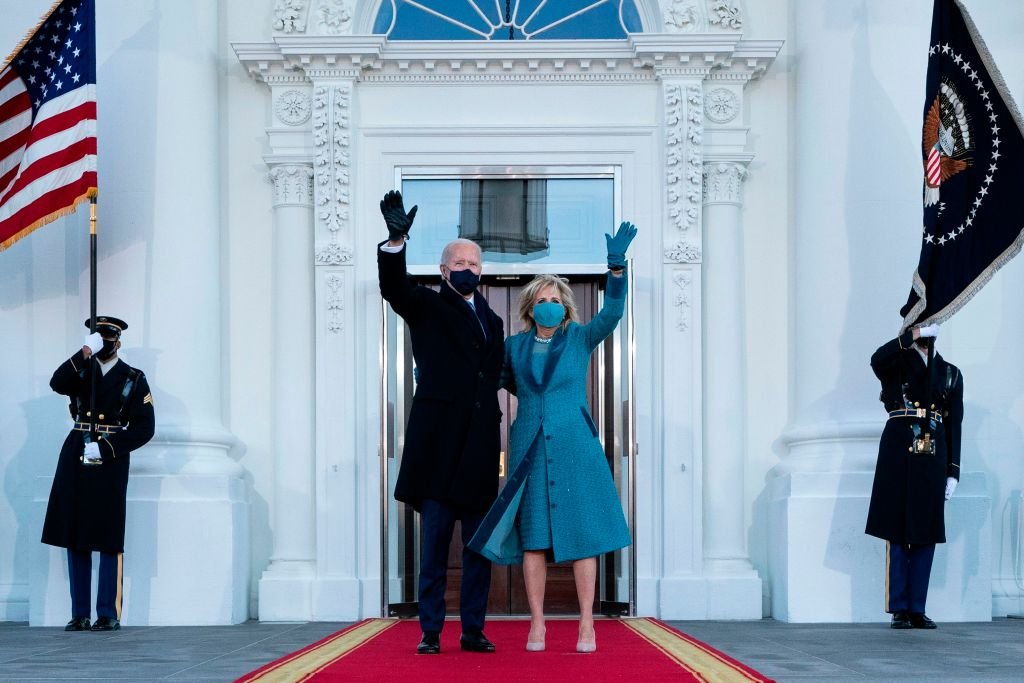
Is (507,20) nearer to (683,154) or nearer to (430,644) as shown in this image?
(683,154)

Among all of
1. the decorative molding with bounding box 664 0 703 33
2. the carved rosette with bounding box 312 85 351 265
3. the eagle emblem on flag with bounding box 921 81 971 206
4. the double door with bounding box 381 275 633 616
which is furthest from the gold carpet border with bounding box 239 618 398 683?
the decorative molding with bounding box 664 0 703 33

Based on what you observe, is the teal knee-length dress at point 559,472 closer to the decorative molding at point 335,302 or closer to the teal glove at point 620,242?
the teal glove at point 620,242

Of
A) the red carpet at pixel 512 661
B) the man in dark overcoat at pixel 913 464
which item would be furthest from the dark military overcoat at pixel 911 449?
the red carpet at pixel 512 661

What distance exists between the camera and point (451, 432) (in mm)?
6469

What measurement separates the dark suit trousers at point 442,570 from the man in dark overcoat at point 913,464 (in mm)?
2909

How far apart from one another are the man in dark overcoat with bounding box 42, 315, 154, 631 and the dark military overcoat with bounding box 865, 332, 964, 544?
4347mm

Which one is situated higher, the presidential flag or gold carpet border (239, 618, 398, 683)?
the presidential flag

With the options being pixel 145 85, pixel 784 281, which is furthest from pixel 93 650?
pixel 784 281

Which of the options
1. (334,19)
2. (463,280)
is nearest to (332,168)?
(334,19)

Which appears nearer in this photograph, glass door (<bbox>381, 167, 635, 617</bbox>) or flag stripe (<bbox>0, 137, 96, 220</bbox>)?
flag stripe (<bbox>0, 137, 96, 220</bbox>)

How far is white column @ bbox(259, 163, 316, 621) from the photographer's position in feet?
32.8

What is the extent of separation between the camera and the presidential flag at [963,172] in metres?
7.96

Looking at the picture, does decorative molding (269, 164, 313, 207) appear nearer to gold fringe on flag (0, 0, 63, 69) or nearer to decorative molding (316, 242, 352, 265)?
decorative molding (316, 242, 352, 265)

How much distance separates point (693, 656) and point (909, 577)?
243cm
